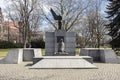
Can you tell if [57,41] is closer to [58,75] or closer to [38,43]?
[58,75]

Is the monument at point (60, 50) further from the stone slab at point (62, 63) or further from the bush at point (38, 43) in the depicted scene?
the bush at point (38, 43)

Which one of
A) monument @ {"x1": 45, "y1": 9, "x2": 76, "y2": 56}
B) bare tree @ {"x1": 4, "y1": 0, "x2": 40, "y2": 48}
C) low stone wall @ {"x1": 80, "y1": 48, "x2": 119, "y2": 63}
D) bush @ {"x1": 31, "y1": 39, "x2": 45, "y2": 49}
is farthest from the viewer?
→ bush @ {"x1": 31, "y1": 39, "x2": 45, "y2": 49}

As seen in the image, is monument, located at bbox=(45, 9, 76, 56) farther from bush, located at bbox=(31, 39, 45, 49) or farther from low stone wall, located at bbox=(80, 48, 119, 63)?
bush, located at bbox=(31, 39, 45, 49)

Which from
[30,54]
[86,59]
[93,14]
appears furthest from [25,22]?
[86,59]

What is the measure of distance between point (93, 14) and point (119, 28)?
52.2 feet

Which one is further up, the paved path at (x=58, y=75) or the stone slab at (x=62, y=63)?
the stone slab at (x=62, y=63)

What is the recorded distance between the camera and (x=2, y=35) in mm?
84625

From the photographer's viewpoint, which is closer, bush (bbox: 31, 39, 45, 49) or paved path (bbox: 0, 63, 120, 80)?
paved path (bbox: 0, 63, 120, 80)

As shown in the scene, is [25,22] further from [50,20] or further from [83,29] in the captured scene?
[83,29]

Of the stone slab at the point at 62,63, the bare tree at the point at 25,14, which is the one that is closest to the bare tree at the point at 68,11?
the bare tree at the point at 25,14

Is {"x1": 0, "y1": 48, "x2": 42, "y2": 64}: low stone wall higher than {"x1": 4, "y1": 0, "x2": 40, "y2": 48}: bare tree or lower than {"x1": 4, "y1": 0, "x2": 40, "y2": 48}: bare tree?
lower

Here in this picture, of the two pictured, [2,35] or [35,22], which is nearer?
[35,22]

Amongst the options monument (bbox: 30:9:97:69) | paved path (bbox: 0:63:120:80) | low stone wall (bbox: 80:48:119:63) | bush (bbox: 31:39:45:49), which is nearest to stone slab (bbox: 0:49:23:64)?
monument (bbox: 30:9:97:69)

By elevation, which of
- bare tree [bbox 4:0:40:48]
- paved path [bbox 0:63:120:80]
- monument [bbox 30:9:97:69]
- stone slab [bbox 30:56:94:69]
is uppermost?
bare tree [bbox 4:0:40:48]
